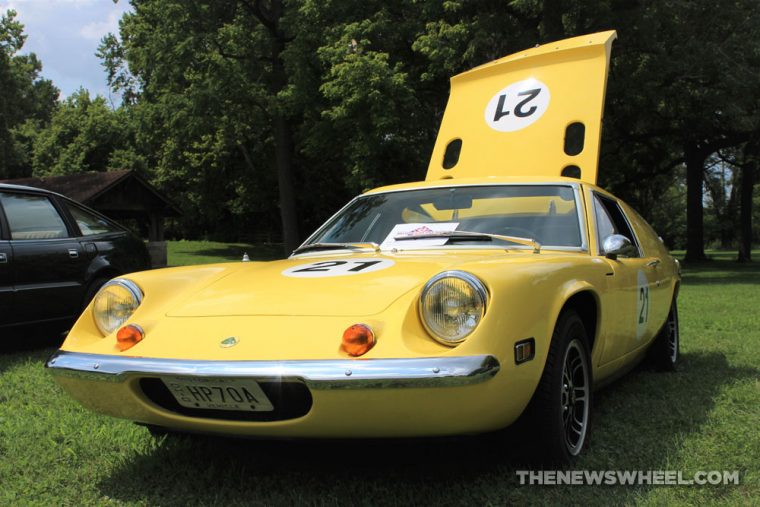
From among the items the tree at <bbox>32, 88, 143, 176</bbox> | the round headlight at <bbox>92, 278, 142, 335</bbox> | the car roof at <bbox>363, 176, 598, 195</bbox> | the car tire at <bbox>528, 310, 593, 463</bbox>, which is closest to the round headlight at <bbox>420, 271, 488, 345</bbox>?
the car tire at <bbox>528, 310, 593, 463</bbox>

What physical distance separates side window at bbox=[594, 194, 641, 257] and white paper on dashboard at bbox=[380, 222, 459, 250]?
2.96 feet

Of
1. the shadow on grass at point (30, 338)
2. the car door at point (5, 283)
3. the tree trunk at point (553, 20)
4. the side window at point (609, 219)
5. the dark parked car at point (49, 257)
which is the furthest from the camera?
the tree trunk at point (553, 20)

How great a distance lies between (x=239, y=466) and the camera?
122 inches

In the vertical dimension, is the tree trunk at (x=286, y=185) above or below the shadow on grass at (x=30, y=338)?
above

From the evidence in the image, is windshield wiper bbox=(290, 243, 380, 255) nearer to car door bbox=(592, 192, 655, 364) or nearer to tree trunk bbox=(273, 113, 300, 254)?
car door bbox=(592, 192, 655, 364)

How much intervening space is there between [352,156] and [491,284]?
15853 millimetres

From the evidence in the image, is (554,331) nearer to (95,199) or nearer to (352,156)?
(352,156)

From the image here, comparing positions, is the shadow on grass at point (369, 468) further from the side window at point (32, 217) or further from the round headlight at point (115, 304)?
the side window at point (32, 217)

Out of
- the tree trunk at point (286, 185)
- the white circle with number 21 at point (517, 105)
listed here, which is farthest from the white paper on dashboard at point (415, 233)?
the tree trunk at point (286, 185)

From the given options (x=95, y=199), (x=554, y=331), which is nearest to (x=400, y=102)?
(x=95, y=199)

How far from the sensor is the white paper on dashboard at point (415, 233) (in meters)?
3.70

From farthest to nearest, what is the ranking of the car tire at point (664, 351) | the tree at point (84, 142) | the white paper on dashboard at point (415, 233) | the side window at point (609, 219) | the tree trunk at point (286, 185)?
the tree at point (84, 142) → the tree trunk at point (286, 185) → the car tire at point (664, 351) → the side window at point (609, 219) → the white paper on dashboard at point (415, 233)

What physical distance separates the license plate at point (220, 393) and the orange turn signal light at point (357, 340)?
0.37m

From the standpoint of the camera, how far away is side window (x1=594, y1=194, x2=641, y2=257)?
407 cm
